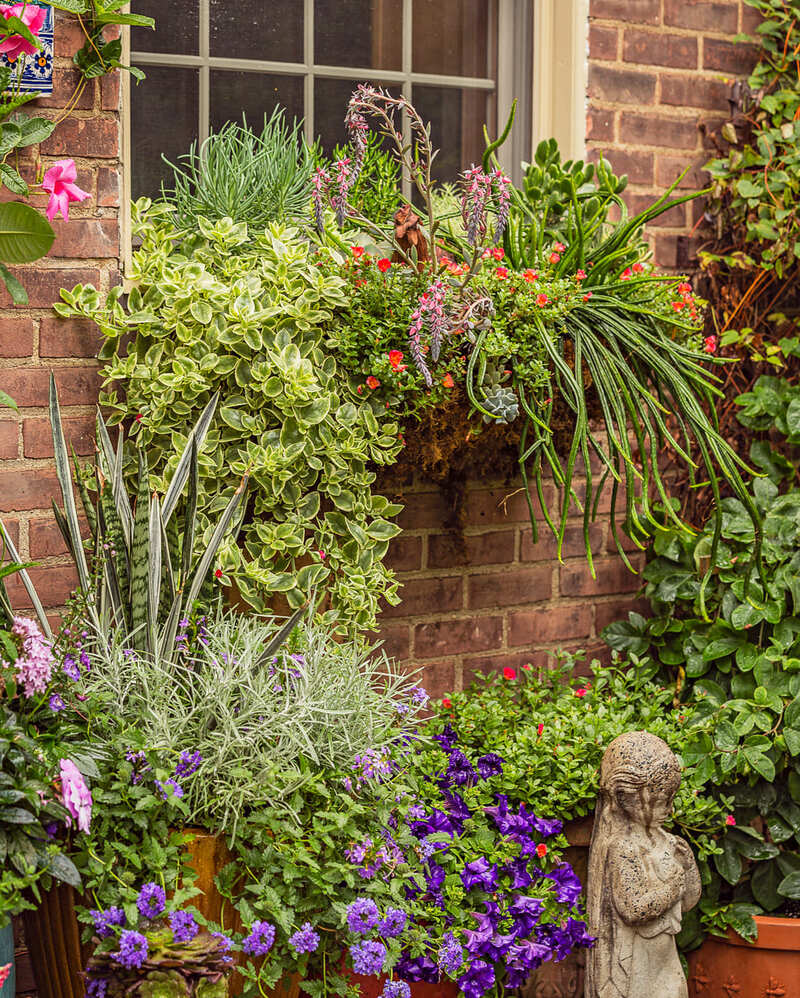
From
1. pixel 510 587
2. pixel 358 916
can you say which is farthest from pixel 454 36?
pixel 358 916

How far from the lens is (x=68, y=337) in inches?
84.9

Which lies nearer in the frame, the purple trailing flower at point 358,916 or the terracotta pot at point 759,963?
the purple trailing flower at point 358,916

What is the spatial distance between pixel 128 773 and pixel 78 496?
28.0 inches

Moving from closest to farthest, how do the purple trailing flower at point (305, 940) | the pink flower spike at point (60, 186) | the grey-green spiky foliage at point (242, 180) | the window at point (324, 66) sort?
the purple trailing flower at point (305, 940) → the pink flower spike at point (60, 186) → the grey-green spiky foliage at point (242, 180) → the window at point (324, 66)

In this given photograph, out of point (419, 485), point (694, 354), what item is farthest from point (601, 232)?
point (419, 485)

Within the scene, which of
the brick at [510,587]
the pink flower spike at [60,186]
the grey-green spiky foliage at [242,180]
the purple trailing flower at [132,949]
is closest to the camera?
the purple trailing flower at [132,949]

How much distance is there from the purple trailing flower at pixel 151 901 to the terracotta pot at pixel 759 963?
1.47m

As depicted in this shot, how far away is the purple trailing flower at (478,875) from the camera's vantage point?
202 centimetres

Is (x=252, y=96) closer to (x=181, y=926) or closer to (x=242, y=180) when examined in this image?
(x=242, y=180)

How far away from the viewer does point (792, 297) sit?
3.01 metres

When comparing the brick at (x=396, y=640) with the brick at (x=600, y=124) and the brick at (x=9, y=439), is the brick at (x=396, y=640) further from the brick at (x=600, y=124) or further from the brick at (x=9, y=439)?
the brick at (x=600, y=124)

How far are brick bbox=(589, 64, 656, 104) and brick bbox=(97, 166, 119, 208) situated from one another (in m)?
1.25

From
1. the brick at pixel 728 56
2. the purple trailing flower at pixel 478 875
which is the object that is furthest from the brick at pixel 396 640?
the brick at pixel 728 56

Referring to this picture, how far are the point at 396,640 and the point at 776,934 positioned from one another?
109 cm
